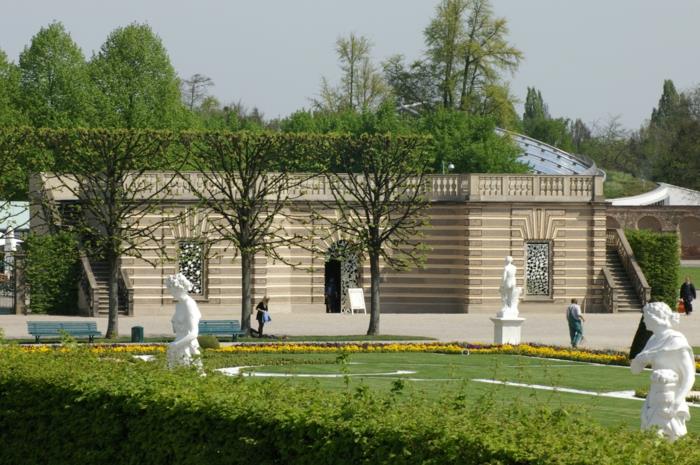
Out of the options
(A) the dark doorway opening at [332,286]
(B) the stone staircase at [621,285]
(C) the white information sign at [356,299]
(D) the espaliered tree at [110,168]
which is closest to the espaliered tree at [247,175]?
(D) the espaliered tree at [110,168]

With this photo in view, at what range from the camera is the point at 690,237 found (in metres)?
89.9

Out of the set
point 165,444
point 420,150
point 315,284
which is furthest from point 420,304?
point 165,444

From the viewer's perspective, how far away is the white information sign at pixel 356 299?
53.2 meters

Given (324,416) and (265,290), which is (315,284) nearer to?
(265,290)

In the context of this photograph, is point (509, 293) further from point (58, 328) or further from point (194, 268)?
point (194, 268)

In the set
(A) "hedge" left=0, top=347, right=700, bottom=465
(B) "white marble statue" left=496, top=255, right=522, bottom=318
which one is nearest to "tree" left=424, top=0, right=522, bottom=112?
(B) "white marble statue" left=496, top=255, right=522, bottom=318

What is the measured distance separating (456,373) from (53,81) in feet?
158

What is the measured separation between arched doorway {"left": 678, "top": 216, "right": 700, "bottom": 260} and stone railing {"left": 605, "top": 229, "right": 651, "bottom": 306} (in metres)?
33.4

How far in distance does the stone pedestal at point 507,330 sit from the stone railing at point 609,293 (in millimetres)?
16414

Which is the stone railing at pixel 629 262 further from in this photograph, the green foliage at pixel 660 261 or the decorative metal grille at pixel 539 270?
the decorative metal grille at pixel 539 270

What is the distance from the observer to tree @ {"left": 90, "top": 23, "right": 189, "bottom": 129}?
74000 mm

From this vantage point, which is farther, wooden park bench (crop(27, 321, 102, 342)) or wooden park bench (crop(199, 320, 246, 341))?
wooden park bench (crop(199, 320, 246, 341))

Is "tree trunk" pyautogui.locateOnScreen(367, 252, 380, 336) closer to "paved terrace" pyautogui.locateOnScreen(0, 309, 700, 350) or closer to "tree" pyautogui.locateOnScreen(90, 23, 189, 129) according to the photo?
"paved terrace" pyautogui.locateOnScreen(0, 309, 700, 350)

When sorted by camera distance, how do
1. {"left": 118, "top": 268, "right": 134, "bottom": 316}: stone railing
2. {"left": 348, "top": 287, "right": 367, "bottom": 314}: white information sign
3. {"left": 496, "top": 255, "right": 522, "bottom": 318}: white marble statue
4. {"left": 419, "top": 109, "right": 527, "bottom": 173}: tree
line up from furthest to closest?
{"left": 419, "top": 109, "right": 527, "bottom": 173}: tree, {"left": 348, "top": 287, "right": 367, "bottom": 314}: white information sign, {"left": 118, "top": 268, "right": 134, "bottom": 316}: stone railing, {"left": 496, "top": 255, "right": 522, "bottom": 318}: white marble statue
